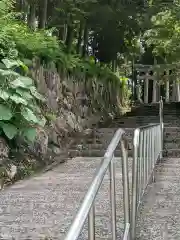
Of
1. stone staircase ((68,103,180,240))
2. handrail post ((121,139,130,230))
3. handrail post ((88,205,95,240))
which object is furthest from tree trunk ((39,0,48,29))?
handrail post ((88,205,95,240))

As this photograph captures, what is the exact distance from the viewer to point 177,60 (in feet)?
45.9

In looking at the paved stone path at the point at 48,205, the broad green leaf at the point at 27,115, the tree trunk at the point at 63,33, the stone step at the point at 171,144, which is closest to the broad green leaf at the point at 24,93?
the broad green leaf at the point at 27,115

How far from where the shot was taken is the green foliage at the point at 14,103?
5.72m

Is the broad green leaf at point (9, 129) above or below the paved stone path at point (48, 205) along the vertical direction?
above

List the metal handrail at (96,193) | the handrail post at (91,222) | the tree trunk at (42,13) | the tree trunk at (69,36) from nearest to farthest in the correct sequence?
the metal handrail at (96,193), the handrail post at (91,222), the tree trunk at (42,13), the tree trunk at (69,36)

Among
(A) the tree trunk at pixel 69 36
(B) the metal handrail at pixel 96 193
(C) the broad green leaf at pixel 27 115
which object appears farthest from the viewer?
(A) the tree trunk at pixel 69 36

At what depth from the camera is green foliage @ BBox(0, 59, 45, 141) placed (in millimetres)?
5723

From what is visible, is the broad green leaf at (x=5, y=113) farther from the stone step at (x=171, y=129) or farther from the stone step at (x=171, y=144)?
the stone step at (x=171, y=129)

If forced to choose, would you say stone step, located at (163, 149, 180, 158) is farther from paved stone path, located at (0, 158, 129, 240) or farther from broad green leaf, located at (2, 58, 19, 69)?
broad green leaf, located at (2, 58, 19, 69)

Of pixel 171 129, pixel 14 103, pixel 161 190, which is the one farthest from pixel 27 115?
pixel 171 129

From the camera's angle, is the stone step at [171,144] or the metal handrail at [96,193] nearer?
the metal handrail at [96,193]

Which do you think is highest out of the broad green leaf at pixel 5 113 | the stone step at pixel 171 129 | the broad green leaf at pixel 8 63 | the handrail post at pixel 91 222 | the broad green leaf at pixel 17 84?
the broad green leaf at pixel 8 63

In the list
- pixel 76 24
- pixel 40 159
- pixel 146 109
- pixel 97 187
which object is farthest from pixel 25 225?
pixel 146 109

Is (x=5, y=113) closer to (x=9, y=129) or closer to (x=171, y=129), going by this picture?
(x=9, y=129)
